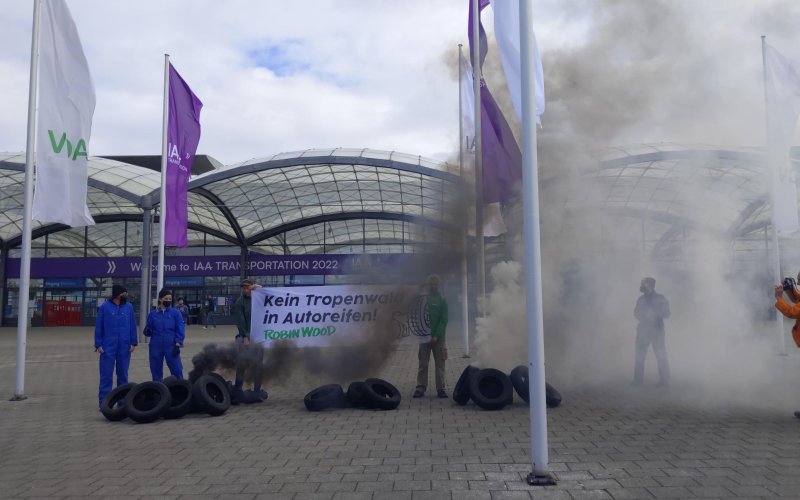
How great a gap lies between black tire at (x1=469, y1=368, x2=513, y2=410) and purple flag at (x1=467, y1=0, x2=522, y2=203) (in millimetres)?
4380

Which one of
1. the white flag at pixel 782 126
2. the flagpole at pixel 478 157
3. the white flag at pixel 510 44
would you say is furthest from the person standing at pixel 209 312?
the white flag at pixel 510 44

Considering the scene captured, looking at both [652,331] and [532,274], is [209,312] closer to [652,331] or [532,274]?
[652,331]

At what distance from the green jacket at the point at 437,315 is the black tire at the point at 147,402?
13.3ft

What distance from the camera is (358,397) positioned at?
8.50 meters

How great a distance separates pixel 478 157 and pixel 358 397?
6.62 meters

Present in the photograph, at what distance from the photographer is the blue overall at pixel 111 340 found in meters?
8.79

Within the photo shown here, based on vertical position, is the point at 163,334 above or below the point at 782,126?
below

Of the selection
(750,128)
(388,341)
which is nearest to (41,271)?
(388,341)

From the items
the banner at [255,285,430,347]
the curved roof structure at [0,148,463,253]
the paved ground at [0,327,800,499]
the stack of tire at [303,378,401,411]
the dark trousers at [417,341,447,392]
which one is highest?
the curved roof structure at [0,148,463,253]

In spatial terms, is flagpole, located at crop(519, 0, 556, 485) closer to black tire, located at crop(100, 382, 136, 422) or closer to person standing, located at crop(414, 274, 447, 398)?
person standing, located at crop(414, 274, 447, 398)

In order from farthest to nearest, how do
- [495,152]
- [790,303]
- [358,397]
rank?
[495,152], [358,397], [790,303]

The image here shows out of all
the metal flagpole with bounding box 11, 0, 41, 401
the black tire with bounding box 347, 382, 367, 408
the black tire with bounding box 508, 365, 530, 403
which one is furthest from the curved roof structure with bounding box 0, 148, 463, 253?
the metal flagpole with bounding box 11, 0, 41, 401

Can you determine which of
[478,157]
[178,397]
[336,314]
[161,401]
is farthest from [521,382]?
[478,157]

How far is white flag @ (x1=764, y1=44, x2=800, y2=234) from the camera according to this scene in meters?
12.1
